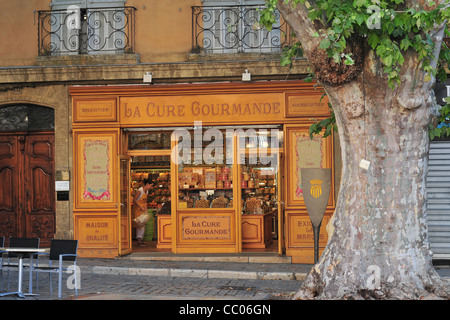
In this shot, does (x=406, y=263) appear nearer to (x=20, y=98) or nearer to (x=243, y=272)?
(x=243, y=272)

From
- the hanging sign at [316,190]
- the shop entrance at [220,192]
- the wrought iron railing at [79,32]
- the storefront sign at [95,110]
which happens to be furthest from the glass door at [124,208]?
the hanging sign at [316,190]

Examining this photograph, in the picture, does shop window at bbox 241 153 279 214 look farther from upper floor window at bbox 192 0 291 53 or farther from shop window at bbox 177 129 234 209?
upper floor window at bbox 192 0 291 53

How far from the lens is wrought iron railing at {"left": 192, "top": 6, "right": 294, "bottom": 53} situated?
13656mm

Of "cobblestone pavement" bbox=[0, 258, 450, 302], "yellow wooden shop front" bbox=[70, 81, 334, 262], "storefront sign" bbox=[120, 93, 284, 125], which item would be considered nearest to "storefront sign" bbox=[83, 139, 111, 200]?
"yellow wooden shop front" bbox=[70, 81, 334, 262]

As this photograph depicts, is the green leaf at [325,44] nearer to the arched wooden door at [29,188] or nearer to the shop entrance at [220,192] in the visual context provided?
the shop entrance at [220,192]

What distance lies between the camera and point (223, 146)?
13797 mm

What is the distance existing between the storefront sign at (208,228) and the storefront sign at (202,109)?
2161 millimetres

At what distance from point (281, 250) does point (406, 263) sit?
548 centimetres

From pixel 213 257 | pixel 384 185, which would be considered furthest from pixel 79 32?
pixel 384 185

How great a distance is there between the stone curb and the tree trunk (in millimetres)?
3190

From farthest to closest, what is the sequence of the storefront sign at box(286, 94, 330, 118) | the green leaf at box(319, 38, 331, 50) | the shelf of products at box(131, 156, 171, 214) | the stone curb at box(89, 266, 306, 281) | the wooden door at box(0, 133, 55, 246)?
the shelf of products at box(131, 156, 171, 214) < the wooden door at box(0, 133, 55, 246) < the storefront sign at box(286, 94, 330, 118) < the stone curb at box(89, 266, 306, 281) < the green leaf at box(319, 38, 331, 50)

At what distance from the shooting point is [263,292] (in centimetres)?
982

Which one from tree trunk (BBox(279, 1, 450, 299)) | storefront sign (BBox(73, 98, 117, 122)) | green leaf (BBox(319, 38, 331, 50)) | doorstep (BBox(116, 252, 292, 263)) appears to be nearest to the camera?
green leaf (BBox(319, 38, 331, 50))

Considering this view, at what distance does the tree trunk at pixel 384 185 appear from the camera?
7.90 metres
